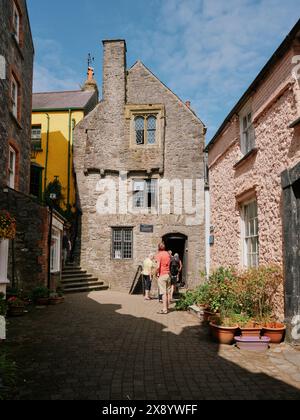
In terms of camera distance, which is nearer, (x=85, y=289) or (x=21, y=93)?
(x=21, y=93)

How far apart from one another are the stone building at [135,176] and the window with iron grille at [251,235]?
888 cm

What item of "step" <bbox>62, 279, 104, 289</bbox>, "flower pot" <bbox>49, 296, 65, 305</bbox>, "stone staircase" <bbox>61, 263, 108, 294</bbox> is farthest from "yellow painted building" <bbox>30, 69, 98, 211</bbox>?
"flower pot" <bbox>49, 296, 65, 305</bbox>

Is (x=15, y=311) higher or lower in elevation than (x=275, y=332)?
lower

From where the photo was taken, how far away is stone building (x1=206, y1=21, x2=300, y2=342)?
644cm

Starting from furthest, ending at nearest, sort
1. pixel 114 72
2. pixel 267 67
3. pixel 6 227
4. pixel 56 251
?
pixel 114 72
pixel 56 251
pixel 6 227
pixel 267 67

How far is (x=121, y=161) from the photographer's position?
19031 mm

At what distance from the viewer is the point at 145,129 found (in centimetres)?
1938

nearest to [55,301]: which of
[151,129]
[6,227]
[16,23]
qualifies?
[6,227]

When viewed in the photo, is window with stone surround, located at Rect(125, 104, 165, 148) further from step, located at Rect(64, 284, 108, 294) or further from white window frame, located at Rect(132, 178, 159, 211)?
step, located at Rect(64, 284, 108, 294)

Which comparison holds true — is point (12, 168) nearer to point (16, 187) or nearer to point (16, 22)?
point (16, 187)

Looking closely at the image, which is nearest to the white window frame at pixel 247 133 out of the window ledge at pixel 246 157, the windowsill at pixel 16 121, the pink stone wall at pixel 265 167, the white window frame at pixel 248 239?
the pink stone wall at pixel 265 167

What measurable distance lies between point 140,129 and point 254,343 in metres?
15.0

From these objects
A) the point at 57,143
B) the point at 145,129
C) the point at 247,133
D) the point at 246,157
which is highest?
the point at 145,129
